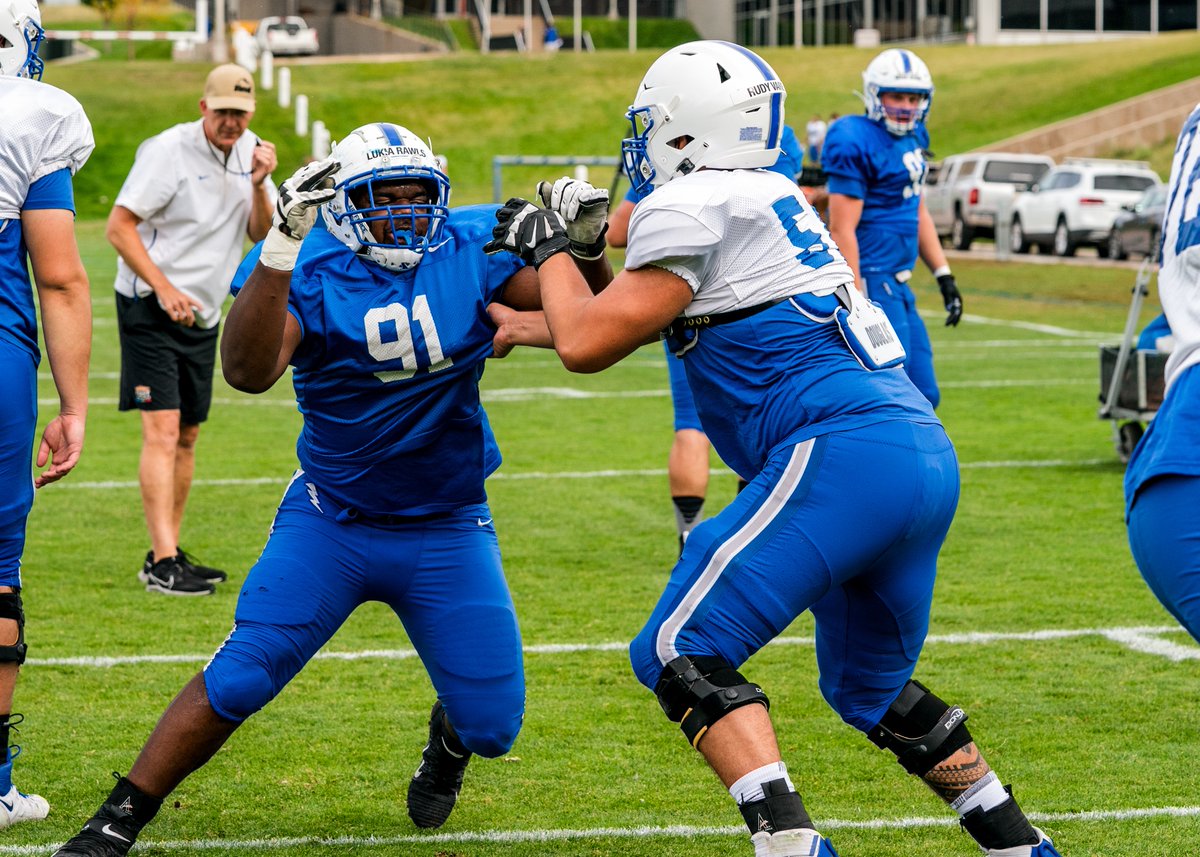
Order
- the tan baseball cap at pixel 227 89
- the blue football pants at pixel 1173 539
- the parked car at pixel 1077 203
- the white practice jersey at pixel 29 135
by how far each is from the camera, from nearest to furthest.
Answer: the blue football pants at pixel 1173 539 → the white practice jersey at pixel 29 135 → the tan baseball cap at pixel 227 89 → the parked car at pixel 1077 203

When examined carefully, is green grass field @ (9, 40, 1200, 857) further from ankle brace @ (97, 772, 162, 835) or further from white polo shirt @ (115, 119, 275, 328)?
white polo shirt @ (115, 119, 275, 328)

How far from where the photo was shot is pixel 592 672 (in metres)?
5.86

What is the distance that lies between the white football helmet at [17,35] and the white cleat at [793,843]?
8.54ft

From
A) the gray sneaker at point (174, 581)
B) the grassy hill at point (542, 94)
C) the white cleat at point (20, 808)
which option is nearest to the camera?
the white cleat at point (20, 808)

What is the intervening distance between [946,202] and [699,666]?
29.5 meters

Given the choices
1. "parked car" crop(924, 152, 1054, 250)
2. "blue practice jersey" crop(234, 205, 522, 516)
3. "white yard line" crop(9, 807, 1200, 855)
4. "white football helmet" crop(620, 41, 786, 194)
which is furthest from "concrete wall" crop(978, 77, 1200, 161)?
"white football helmet" crop(620, 41, 786, 194)

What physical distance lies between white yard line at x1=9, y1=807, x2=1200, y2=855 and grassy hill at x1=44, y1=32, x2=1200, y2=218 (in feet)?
117

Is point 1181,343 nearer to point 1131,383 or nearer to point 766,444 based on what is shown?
point 766,444

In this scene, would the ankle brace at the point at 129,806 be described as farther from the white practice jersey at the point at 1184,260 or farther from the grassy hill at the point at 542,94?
the grassy hill at the point at 542,94

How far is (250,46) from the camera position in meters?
42.9

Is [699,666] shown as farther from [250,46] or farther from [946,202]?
[250,46]

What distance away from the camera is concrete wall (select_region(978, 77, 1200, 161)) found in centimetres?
4097

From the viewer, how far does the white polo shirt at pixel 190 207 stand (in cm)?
718

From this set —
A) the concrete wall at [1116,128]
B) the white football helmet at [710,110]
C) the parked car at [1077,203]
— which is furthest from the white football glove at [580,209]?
the concrete wall at [1116,128]
